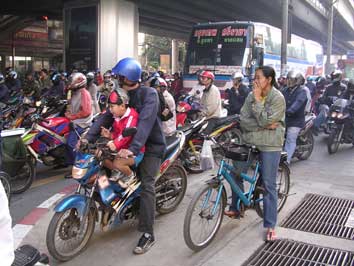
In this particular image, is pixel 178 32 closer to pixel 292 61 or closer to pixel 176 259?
pixel 292 61

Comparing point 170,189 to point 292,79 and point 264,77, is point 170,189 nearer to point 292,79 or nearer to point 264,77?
point 264,77

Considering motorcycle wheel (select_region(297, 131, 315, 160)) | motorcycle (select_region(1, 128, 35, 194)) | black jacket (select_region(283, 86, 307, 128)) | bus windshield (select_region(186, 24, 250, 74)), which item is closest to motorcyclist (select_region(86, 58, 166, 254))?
motorcycle (select_region(1, 128, 35, 194))

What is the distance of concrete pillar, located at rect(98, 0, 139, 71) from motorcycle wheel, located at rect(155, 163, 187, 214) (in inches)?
443

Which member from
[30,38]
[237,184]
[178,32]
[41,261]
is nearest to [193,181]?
[237,184]

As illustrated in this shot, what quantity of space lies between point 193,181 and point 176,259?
2.85m

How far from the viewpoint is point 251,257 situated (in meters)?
3.98

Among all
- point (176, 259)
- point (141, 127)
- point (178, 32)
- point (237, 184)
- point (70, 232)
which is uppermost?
point (178, 32)

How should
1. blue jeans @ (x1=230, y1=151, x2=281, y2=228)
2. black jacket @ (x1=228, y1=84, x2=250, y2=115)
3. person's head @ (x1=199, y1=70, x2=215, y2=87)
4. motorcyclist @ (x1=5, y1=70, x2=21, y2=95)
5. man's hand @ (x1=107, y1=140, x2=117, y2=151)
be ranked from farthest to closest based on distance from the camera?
motorcyclist @ (x1=5, y1=70, x2=21, y2=95), black jacket @ (x1=228, y1=84, x2=250, y2=115), person's head @ (x1=199, y1=70, x2=215, y2=87), blue jeans @ (x1=230, y1=151, x2=281, y2=228), man's hand @ (x1=107, y1=140, x2=117, y2=151)

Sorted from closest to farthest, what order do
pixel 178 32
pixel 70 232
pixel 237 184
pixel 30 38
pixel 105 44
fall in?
pixel 70 232 < pixel 237 184 < pixel 105 44 < pixel 30 38 < pixel 178 32

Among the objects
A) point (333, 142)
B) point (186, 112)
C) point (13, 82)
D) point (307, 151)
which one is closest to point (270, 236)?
point (186, 112)

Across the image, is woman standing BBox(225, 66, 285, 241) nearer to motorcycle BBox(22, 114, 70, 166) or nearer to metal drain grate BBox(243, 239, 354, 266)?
metal drain grate BBox(243, 239, 354, 266)

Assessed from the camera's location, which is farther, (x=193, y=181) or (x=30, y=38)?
(x=30, y=38)

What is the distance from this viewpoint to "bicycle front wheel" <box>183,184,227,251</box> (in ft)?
12.8

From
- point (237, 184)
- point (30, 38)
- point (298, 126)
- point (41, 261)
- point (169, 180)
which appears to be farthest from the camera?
point (30, 38)
